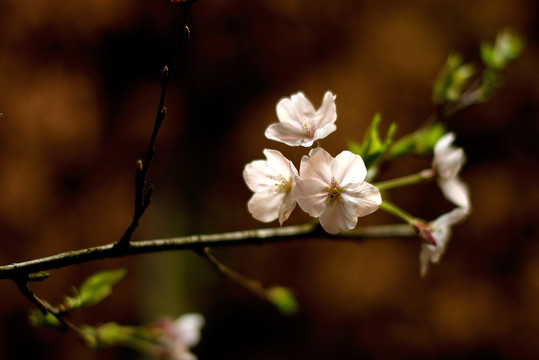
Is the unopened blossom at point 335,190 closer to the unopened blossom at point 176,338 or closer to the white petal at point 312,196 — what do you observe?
the white petal at point 312,196

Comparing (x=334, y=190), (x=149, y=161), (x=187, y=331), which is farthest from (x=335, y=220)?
(x=187, y=331)

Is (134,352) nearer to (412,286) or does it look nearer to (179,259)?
(179,259)

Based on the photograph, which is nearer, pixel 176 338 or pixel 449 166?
pixel 449 166

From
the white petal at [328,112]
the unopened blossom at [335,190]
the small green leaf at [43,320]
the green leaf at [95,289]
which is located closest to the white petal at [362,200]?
the unopened blossom at [335,190]

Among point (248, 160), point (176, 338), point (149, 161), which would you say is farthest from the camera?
point (248, 160)

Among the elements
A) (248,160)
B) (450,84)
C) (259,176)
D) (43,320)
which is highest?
(248,160)

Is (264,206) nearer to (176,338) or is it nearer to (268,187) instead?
(268,187)

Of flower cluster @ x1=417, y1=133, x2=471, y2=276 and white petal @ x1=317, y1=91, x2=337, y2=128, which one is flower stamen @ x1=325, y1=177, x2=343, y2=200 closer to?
white petal @ x1=317, y1=91, x2=337, y2=128

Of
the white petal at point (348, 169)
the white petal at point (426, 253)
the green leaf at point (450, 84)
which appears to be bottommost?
the white petal at point (426, 253)
